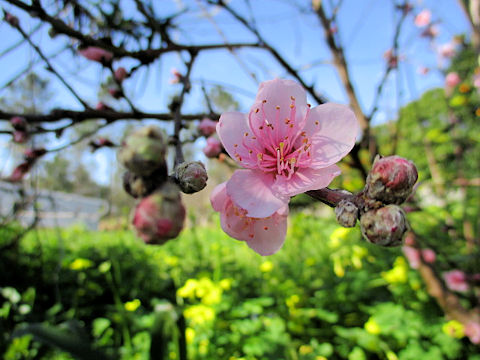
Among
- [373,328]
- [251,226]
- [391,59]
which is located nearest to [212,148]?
[251,226]

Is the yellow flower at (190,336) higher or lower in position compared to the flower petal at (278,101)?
lower

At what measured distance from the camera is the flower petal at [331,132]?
553 millimetres

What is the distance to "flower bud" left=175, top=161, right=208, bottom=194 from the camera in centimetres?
44

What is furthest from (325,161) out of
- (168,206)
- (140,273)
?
(140,273)

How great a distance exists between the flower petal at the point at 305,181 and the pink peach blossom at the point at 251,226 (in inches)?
2.7

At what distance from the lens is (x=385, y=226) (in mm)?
380

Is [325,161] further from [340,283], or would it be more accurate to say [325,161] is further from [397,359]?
[340,283]

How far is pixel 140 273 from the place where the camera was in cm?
319

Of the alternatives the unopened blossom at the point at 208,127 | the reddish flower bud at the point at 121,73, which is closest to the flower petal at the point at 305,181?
the unopened blossom at the point at 208,127

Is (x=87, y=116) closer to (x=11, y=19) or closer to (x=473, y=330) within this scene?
(x=11, y=19)

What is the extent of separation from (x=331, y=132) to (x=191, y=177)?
285 millimetres

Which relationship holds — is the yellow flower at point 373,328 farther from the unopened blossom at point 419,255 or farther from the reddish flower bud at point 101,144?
the reddish flower bud at point 101,144

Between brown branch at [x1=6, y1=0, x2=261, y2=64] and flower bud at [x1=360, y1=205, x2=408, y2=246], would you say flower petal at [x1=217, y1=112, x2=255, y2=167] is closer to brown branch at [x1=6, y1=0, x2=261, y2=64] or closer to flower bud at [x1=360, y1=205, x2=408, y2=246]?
flower bud at [x1=360, y1=205, x2=408, y2=246]

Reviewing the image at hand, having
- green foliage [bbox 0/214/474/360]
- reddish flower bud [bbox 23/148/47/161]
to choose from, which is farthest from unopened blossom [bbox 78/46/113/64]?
green foliage [bbox 0/214/474/360]
